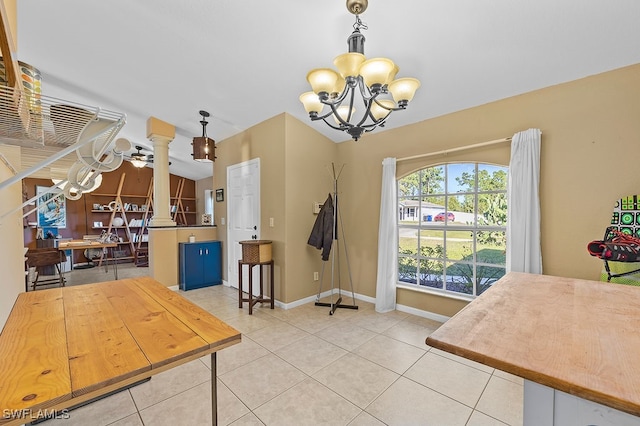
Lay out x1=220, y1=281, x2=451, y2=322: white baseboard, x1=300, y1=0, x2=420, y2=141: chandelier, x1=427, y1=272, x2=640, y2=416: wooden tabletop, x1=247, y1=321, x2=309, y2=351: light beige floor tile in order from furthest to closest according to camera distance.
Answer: x1=220, y1=281, x2=451, y2=322: white baseboard, x1=247, y1=321, x2=309, y2=351: light beige floor tile, x1=300, y1=0, x2=420, y2=141: chandelier, x1=427, y1=272, x2=640, y2=416: wooden tabletop

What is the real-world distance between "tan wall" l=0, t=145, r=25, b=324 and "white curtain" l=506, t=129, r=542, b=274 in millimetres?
3393

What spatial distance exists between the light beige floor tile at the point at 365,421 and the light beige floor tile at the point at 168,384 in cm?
115


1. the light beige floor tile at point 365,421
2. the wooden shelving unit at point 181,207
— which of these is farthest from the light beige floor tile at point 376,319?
the wooden shelving unit at point 181,207

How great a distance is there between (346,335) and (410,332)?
0.68 m

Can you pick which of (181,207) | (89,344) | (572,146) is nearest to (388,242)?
(572,146)

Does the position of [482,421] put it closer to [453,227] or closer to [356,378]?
[356,378]

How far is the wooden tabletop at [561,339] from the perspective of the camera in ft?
2.10

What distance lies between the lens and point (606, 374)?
0.66 meters

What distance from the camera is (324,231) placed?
3551 millimetres

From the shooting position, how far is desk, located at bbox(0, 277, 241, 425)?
2.20 feet

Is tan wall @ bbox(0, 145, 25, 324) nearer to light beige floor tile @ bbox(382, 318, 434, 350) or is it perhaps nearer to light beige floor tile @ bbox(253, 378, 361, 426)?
light beige floor tile @ bbox(253, 378, 361, 426)

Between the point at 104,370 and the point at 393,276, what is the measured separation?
3041mm

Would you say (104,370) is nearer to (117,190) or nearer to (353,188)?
(353,188)

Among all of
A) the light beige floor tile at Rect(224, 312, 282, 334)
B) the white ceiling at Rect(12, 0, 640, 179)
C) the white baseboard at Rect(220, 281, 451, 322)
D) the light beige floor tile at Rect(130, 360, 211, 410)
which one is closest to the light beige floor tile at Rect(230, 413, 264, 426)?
the light beige floor tile at Rect(130, 360, 211, 410)
